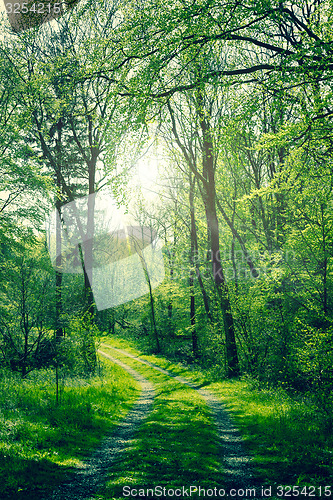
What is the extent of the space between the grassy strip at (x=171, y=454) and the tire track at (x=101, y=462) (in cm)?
21

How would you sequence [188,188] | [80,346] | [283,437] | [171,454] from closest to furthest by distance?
1. [171,454]
2. [283,437]
3. [80,346]
4. [188,188]

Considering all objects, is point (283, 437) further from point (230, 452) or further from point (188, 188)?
point (188, 188)

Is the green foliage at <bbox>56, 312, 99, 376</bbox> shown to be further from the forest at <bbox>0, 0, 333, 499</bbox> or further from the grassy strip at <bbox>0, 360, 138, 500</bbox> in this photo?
the grassy strip at <bbox>0, 360, 138, 500</bbox>

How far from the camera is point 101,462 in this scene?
19.3 ft

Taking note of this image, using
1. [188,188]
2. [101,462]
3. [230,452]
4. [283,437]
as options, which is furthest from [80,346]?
[188,188]

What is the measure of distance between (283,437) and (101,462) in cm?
372

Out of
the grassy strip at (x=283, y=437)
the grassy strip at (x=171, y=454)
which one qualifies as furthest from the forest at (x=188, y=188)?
the grassy strip at (x=171, y=454)

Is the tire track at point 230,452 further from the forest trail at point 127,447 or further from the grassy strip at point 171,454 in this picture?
the grassy strip at point 171,454

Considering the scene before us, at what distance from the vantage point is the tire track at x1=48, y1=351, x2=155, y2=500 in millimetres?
4680

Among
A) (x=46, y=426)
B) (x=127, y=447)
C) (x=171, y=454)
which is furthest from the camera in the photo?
(x=46, y=426)

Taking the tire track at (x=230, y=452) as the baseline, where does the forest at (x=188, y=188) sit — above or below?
above

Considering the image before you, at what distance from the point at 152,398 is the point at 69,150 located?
46.0 feet

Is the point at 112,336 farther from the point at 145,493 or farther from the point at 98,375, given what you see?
the point at 145,493

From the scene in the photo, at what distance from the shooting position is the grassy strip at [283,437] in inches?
193
